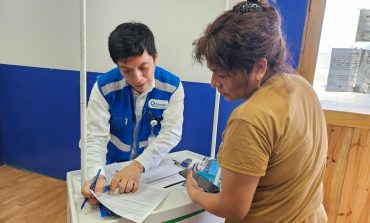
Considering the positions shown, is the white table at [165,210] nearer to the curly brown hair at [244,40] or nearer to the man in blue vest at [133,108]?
the man in blue vest at [133,108]

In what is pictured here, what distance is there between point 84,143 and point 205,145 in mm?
1028

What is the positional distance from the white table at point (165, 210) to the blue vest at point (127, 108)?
0.26 metres

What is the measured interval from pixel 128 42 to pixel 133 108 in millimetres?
298

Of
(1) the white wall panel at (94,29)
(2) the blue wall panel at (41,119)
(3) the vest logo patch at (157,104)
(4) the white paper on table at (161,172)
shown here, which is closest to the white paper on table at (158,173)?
(4) the white paper on table at (161,172)

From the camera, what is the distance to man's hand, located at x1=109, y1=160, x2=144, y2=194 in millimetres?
911

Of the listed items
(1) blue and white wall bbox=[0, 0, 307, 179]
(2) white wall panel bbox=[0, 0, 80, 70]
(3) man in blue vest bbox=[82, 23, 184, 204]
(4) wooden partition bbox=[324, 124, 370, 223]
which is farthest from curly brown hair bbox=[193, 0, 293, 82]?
(2) white wall panel bbox=[0, 0, 80, 70]

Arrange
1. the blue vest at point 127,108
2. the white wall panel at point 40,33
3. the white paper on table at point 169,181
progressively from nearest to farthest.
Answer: the white paper on table at point 169,181 < the blue vest at point 127,108 < the white wall panel at point 40,33

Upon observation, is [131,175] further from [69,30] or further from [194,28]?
[69,30]

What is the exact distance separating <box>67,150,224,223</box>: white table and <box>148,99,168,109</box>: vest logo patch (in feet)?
1.22

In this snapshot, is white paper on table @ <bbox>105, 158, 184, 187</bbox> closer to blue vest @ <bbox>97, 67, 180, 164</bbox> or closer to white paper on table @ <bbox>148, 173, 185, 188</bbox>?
white paper on table @ <bbox>148, 173, 185, 188</bbox>

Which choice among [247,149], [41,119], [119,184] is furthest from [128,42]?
[41,119]

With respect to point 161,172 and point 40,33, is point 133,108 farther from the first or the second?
point 40,33

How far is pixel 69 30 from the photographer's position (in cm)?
210

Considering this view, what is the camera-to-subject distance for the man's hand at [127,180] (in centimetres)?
91
